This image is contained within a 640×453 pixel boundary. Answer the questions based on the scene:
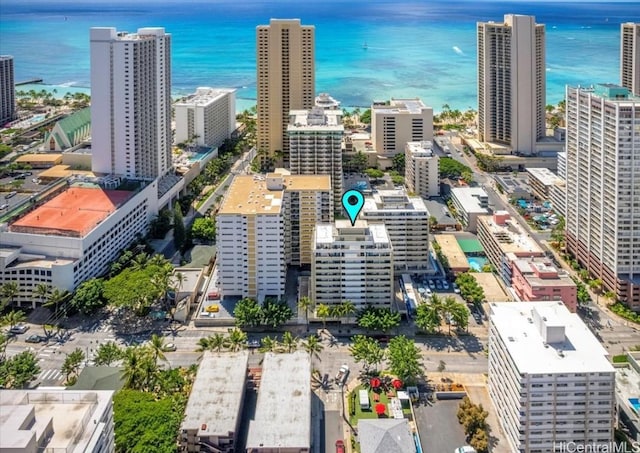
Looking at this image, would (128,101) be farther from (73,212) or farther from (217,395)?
(217,395)

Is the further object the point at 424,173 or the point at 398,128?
the point at 398,128

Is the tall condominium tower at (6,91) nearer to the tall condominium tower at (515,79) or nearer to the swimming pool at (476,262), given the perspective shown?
the tall condominium tower at (515,79)

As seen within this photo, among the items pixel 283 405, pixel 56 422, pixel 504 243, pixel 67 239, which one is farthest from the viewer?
pixel 504 243

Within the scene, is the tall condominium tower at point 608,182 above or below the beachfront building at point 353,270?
above

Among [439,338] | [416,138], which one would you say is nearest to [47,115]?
[416,138]

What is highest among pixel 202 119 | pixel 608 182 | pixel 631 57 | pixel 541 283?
pixel 631 57

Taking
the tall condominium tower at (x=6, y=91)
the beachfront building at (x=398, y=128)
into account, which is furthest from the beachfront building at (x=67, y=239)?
the tall condominium tower at (x=6, y=91)

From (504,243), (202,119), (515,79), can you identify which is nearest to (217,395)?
(504,243)
